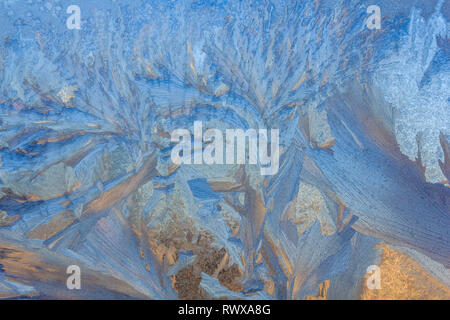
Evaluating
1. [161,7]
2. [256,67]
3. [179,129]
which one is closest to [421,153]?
[256,67]

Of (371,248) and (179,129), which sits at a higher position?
(179,129)

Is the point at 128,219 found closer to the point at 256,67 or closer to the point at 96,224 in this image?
the point at 96,224

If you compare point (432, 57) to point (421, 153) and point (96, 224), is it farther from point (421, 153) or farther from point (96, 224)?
point (96, 224)

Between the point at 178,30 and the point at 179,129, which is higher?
the point at 178,30
